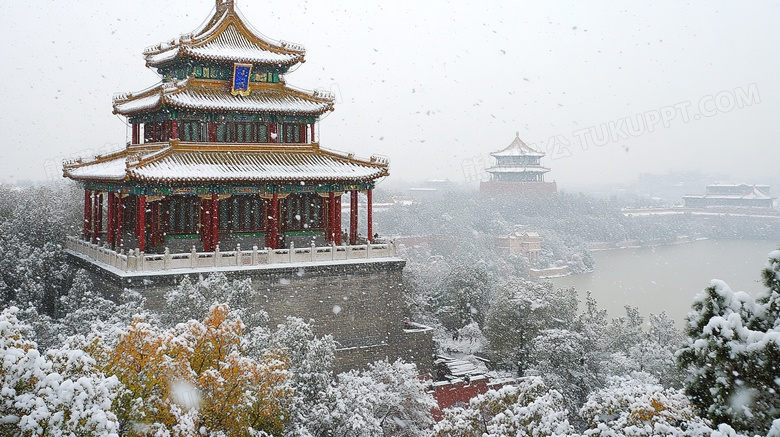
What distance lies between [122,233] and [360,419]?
12.6m

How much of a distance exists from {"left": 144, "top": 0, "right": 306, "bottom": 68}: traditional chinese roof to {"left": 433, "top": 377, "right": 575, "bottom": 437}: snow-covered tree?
1376 cm

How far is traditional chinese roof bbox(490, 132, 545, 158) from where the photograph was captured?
89188 millimetres

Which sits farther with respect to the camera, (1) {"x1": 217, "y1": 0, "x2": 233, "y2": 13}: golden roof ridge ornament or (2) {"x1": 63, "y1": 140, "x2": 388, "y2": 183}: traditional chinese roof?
(1) {"x1": 217, "y1": 0, "x2": 233, "y2": 13}: golden roof ridge ornament

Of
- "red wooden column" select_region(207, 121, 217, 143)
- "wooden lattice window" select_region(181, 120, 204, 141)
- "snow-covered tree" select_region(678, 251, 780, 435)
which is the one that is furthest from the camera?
"red wooden column" select_region(207, 121, 217, 143)

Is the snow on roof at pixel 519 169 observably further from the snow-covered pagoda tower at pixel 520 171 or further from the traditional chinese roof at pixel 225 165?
the traditional chinese roof at pixel 225 165

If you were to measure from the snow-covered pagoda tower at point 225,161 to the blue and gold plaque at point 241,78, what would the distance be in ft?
0.10

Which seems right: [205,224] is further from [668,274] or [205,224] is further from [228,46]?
[668,274]

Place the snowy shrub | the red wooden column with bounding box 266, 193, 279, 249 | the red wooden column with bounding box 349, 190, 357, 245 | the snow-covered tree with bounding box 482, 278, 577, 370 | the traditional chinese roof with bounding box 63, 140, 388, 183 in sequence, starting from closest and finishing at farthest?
the snowy shrub
the traditional chinese roof with bounding box 63, 140, 388, 183
the red wooden column with bounding box 266, 193, 279, 249
the red wooden column with bounding box 349, 190, 357, 245
the snow-covered tree with bounding box 482, 278, 577, 370

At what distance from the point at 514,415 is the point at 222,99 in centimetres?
1392

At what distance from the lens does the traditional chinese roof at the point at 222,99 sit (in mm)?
19750

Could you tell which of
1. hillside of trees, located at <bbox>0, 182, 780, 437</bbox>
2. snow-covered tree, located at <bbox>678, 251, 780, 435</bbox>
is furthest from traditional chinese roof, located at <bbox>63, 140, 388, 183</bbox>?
snow-covered tree, located at <bbox>678, 251, 780, 435</bbox>

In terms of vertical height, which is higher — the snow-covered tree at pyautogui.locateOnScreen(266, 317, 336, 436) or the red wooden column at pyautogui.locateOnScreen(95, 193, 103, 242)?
the red wooden column at pyautogui.locateOnScreen(95, 193, 103, 242)

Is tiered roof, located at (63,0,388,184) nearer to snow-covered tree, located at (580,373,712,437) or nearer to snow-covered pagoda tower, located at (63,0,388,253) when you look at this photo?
snow-covered pagoda tower, located at (63,0,388,253)

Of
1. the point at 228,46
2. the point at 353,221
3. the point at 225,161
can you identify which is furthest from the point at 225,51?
the point at 353,221
